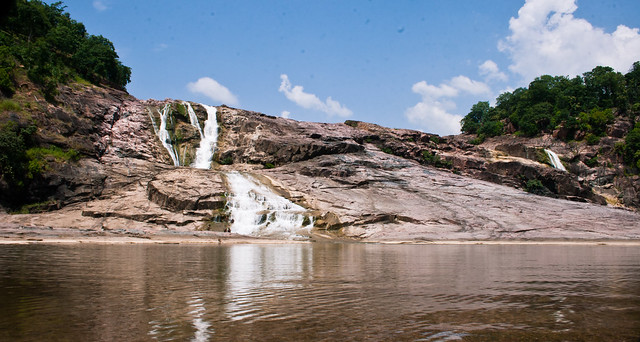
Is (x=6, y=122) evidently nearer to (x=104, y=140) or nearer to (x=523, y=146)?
(x=104, y=140)

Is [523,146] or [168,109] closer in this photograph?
[168,109]

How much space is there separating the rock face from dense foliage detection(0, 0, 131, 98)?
359cm

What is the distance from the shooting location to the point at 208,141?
56281 mm

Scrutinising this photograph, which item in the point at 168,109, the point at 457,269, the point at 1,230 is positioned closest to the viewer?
the point at 457,269

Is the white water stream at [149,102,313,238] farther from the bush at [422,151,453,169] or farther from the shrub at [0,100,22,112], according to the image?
the bush at [422,151,453,169]

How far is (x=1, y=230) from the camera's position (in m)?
25.7

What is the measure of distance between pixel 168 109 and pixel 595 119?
238 ft

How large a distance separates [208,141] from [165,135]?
219 inches

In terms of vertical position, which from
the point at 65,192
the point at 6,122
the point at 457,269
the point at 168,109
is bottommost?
the point at 457,269

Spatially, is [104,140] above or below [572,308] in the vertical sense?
above

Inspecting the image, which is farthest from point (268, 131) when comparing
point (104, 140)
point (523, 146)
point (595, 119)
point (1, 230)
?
point (595, 119)

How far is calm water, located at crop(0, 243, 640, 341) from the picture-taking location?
5543mm

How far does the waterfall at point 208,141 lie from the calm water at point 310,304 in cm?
3989

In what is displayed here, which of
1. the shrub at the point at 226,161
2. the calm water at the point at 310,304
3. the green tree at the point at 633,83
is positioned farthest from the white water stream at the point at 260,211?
the green tree at the point at 633,83
